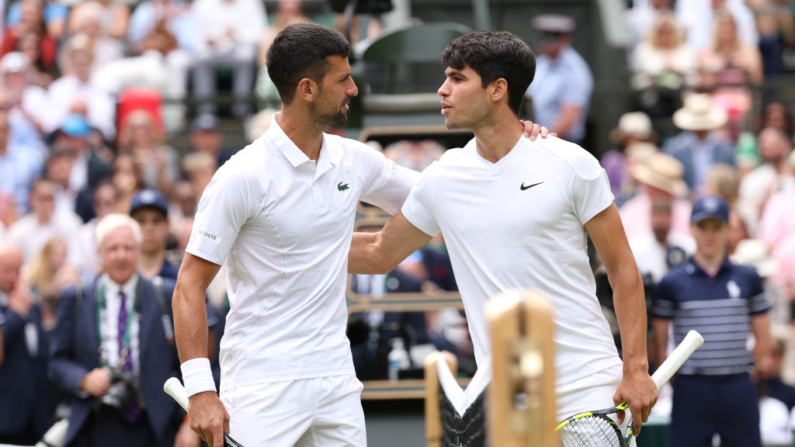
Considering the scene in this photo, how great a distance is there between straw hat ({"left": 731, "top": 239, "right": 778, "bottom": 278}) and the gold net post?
6311 mm

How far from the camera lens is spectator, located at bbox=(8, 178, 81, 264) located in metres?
9.49

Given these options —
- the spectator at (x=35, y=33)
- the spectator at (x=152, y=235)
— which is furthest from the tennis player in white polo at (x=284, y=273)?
the spectator at (x=35, y=33)

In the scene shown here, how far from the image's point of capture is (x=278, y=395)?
4.27 meters

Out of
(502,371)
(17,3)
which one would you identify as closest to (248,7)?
(17,3)

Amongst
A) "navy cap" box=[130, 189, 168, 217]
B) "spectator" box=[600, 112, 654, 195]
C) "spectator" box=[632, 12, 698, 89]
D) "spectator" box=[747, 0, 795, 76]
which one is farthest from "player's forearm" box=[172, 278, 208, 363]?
"spectator" box=[747, 0, 795, 76]

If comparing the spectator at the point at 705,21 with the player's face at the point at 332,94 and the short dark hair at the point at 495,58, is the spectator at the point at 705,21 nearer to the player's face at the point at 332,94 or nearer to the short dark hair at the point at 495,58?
the short dark hair at the point at 495,58

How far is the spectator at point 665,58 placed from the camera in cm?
1204

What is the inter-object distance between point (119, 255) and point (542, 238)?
9.14ft

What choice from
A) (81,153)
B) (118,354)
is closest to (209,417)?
(118,354)

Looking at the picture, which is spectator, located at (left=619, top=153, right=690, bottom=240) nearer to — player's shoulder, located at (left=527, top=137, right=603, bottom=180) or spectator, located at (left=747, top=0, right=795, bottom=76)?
→ spectator, located at (left=747, top=0, right=795, bottom=76)

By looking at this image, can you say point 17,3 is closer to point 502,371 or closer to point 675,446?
point 675,446

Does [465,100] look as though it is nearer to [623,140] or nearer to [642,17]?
[623,140]

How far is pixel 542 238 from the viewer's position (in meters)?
4.20

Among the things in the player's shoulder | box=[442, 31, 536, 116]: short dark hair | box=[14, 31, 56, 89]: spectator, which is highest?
box=[14, 31, 56, 89]: spectator
